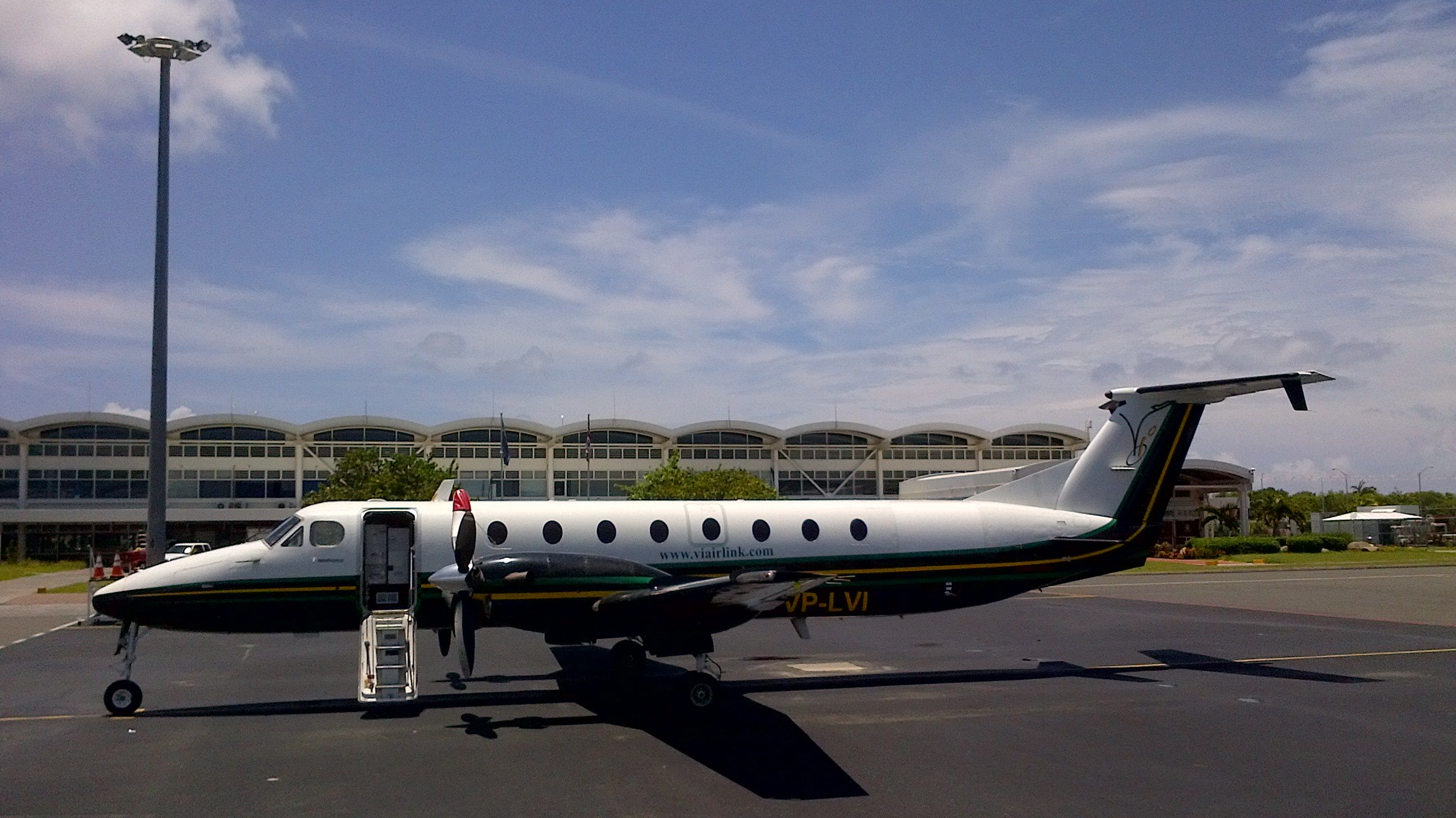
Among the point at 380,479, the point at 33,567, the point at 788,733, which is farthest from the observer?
the point at 33,567

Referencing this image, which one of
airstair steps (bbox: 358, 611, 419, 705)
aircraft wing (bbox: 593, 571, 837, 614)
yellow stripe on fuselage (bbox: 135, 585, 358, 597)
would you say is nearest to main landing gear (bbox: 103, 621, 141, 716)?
yellow stripe on fuselage (bbox: 135, 585, 358, 597)

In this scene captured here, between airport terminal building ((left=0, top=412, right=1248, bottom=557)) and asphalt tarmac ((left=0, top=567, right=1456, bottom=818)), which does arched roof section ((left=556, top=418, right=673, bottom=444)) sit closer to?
airport terminal building ((left=0, top=412, right=1248, bottom=557))

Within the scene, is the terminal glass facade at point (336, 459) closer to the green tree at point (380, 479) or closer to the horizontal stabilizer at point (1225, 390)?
the green tree at point (380, 479)

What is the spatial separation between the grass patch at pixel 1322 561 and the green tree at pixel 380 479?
30.8m

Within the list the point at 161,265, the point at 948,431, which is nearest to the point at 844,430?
the point at 948,431

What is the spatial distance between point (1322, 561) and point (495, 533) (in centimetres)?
5151

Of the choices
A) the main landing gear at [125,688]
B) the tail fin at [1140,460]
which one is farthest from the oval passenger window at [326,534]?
the tail fin at [1140,460]

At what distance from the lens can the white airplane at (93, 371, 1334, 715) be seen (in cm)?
1363

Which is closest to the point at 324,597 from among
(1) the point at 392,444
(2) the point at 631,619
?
(2) the point at 631,619

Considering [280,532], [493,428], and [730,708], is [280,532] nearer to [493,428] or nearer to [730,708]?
[730,708]

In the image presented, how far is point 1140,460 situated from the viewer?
18094 mm

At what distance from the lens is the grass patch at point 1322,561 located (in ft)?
160

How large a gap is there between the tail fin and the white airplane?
0.03 m

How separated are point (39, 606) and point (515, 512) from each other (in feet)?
78.7
